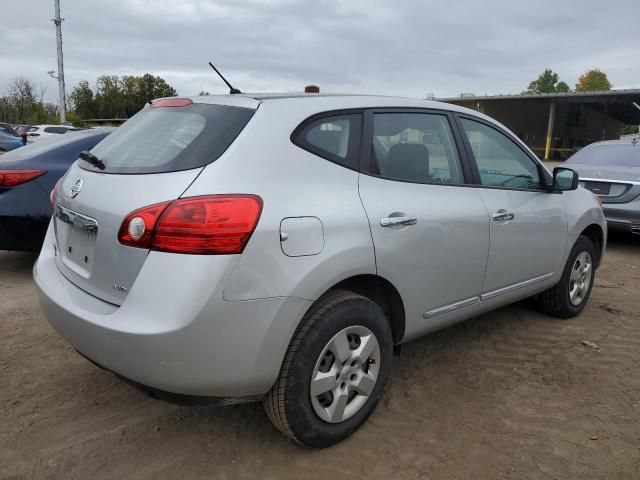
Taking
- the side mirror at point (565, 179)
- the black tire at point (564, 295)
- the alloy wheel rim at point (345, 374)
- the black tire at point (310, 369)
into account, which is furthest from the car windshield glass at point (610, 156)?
the black tire at point (310, 369)

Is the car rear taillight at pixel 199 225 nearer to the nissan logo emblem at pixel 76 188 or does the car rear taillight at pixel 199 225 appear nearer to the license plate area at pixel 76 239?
the license plate area at pixel 76 239

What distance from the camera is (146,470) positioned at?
2453 millimetres

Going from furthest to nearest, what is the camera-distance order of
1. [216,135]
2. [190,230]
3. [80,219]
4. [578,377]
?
[578,377], [80,219], [216,135], [190,230]

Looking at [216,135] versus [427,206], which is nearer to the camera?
[216,135]

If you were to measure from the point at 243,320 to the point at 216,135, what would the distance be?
0.81 m

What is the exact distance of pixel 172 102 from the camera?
288 centimetres

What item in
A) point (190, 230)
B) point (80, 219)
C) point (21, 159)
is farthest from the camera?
point (21, 159)

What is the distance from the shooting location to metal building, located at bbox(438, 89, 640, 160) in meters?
34.8

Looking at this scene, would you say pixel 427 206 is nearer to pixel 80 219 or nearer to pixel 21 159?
pixel 80 219

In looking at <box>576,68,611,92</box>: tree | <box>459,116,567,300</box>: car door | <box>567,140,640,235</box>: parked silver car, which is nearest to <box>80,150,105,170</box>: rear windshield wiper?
<box>459,116,567,300</box>: car door

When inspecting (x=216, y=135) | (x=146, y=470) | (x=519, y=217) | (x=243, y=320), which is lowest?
Result: (x=146, y=470)

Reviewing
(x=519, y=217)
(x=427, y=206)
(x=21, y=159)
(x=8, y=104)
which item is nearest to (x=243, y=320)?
(x=427, y=206)

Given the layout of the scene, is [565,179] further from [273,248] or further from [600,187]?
[600,187]

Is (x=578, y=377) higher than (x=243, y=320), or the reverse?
(x=243, y=320)
